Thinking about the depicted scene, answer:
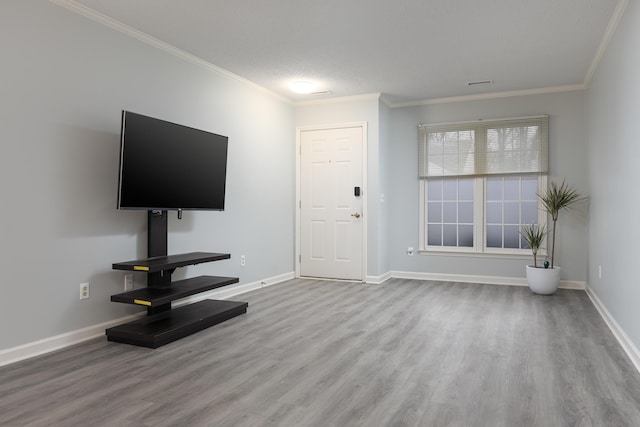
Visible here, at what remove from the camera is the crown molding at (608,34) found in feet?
10.7

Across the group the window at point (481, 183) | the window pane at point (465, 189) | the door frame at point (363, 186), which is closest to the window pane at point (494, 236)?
the window at point (481, 183)

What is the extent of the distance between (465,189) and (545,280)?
1.63 m

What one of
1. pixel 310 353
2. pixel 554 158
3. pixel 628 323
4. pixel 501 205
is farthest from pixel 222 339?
pixel 554 158

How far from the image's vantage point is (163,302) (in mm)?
3281

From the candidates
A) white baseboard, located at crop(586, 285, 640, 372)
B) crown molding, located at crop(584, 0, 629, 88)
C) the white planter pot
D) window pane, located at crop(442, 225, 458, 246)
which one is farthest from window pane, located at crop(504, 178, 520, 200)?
white baseboard, located at crop(586, 285, 640, 372)

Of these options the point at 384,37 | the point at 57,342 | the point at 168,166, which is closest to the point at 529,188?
the point at 384,37

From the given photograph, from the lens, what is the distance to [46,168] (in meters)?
3.12

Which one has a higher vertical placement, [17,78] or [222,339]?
[17,78]

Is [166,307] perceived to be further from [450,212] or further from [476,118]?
[476,118]

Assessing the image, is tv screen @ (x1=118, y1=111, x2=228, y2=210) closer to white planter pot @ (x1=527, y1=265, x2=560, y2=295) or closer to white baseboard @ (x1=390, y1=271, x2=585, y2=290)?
white baseboard @ (x1=390, y1=271, x2=585, y2=290)

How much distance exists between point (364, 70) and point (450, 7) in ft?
5.31

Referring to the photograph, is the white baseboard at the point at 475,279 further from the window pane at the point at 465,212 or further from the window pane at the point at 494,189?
the window pane at the point at 494,189

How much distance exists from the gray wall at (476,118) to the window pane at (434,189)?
0.17 m

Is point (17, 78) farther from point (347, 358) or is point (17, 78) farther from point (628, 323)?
point (628, 323)
